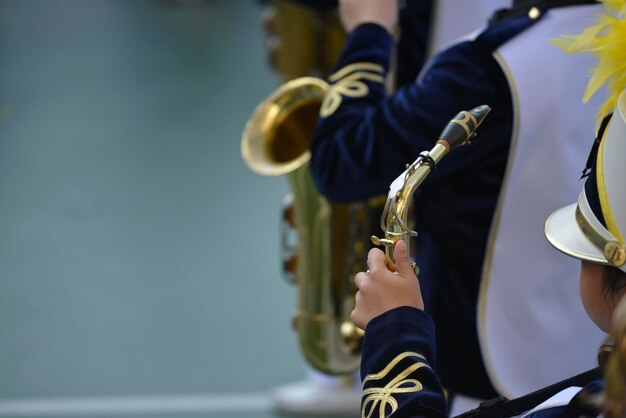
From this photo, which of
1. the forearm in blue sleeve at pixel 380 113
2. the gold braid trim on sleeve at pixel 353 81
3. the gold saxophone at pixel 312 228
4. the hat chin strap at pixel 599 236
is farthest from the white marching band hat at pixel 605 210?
the gold saxophone at pixel 312 228

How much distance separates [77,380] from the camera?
3.09 meters

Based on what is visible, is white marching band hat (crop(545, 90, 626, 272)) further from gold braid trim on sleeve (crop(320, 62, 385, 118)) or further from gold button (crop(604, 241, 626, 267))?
gold braid trim on sleeve (crop(320, 62, 385, 118))

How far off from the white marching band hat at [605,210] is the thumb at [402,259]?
0.49ft

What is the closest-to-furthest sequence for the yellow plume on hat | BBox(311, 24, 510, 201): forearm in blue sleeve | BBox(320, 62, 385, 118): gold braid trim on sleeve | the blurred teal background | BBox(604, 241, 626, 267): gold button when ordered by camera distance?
Answer: BBox(604, 241, 626, 267): gold button, the yellow plume on hat, BBox(311, 24, 510, 201): forearm in blue sleeve, BBox(320, 62, 385, 118): gold braid trim on sleeve, the blurred teal background

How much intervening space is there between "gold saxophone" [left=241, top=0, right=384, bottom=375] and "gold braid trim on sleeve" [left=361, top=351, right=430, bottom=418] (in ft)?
3.58

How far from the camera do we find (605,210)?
1.11 m

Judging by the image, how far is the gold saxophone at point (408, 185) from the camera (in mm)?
1223

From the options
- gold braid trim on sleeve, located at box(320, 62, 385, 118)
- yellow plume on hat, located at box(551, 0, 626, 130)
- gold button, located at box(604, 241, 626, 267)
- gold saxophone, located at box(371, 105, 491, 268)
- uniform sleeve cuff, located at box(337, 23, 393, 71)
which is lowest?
gold button, located at box(604, 241, 626, 267)

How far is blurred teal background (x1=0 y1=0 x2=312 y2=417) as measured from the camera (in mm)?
3145

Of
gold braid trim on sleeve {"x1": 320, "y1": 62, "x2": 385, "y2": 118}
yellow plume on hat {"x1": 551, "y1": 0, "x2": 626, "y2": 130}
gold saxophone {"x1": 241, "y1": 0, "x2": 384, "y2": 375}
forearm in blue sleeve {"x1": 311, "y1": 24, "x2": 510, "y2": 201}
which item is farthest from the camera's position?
gold saxophone {"x1": 241, "y1": 0, "x2": 384, "y2": 375}

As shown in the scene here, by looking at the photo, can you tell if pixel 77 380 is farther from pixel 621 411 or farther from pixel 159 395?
pixel 621 411

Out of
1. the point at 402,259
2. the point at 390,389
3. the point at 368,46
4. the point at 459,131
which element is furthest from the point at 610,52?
the point at 368,46

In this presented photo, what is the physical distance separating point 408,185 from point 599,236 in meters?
0.21

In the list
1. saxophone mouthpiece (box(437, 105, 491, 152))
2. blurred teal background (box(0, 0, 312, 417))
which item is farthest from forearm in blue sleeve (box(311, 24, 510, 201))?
blurred teal background (box(0, 0, 312, 417))
